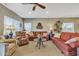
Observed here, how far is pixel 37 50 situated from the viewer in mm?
3891

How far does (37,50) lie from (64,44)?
0.81 meters

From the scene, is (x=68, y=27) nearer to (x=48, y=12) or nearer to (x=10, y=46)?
(x=48, y=12)

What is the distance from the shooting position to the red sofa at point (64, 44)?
3.46 m

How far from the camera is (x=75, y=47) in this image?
343 centimetres

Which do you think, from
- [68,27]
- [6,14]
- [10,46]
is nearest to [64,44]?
[68,27]

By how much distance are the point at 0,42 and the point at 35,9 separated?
143cm

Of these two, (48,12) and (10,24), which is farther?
(48,12)

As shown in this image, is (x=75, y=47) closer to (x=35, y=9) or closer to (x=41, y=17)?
(x=41, y=17)

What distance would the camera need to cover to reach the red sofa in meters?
3.46

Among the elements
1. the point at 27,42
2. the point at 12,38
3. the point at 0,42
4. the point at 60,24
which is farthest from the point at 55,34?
the point at 0,42

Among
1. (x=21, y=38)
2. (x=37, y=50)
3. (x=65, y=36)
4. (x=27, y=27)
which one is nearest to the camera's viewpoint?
(x=37, y=50)

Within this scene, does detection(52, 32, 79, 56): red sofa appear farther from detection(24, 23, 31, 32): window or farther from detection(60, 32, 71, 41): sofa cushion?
detection(24, 23, 31, 32): window

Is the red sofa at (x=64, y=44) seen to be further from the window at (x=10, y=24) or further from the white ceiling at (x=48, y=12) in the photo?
the window at (x=10, y=24)

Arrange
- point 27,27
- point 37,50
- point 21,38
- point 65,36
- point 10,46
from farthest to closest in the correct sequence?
point 21,38 < point 65,36 < point 27,27 < point 37,50 < point 10,46
